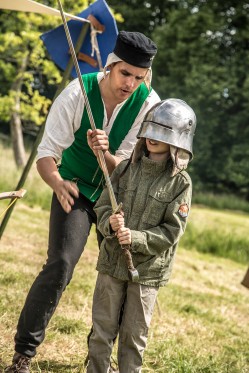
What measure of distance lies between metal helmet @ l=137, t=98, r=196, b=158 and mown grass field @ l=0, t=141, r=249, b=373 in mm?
1442

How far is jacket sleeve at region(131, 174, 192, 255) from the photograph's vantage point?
3.13 metres

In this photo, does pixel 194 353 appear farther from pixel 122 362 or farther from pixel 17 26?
pixel 17 26

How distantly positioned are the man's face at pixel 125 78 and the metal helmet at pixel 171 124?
0.18m

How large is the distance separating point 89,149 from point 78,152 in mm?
66

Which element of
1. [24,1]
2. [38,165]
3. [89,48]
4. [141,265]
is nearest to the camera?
[141,265]

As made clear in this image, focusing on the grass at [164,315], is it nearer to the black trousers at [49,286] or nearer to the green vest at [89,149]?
the black trousers at [49,286]

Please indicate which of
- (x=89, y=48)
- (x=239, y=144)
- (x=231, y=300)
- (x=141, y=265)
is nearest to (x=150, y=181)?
(x=141, y=265)

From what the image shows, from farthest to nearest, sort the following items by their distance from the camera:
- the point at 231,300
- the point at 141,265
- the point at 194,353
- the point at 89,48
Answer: the point at 231,300 → the point at 89,48 → the point at 194,353 → the point at 141,265

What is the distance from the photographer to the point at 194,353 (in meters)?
4.50

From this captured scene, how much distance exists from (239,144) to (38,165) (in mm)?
21148

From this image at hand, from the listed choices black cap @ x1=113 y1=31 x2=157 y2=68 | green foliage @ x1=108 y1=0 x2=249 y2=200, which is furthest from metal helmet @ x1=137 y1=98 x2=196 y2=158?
green foliage @ x1=108 y1=0 x2=249 y2=200

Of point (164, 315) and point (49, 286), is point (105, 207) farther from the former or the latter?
point (164, 315)

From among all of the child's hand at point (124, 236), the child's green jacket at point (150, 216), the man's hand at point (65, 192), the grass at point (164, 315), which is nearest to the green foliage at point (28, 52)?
the grass at point (164, 315)

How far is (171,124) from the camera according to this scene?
127 inches
